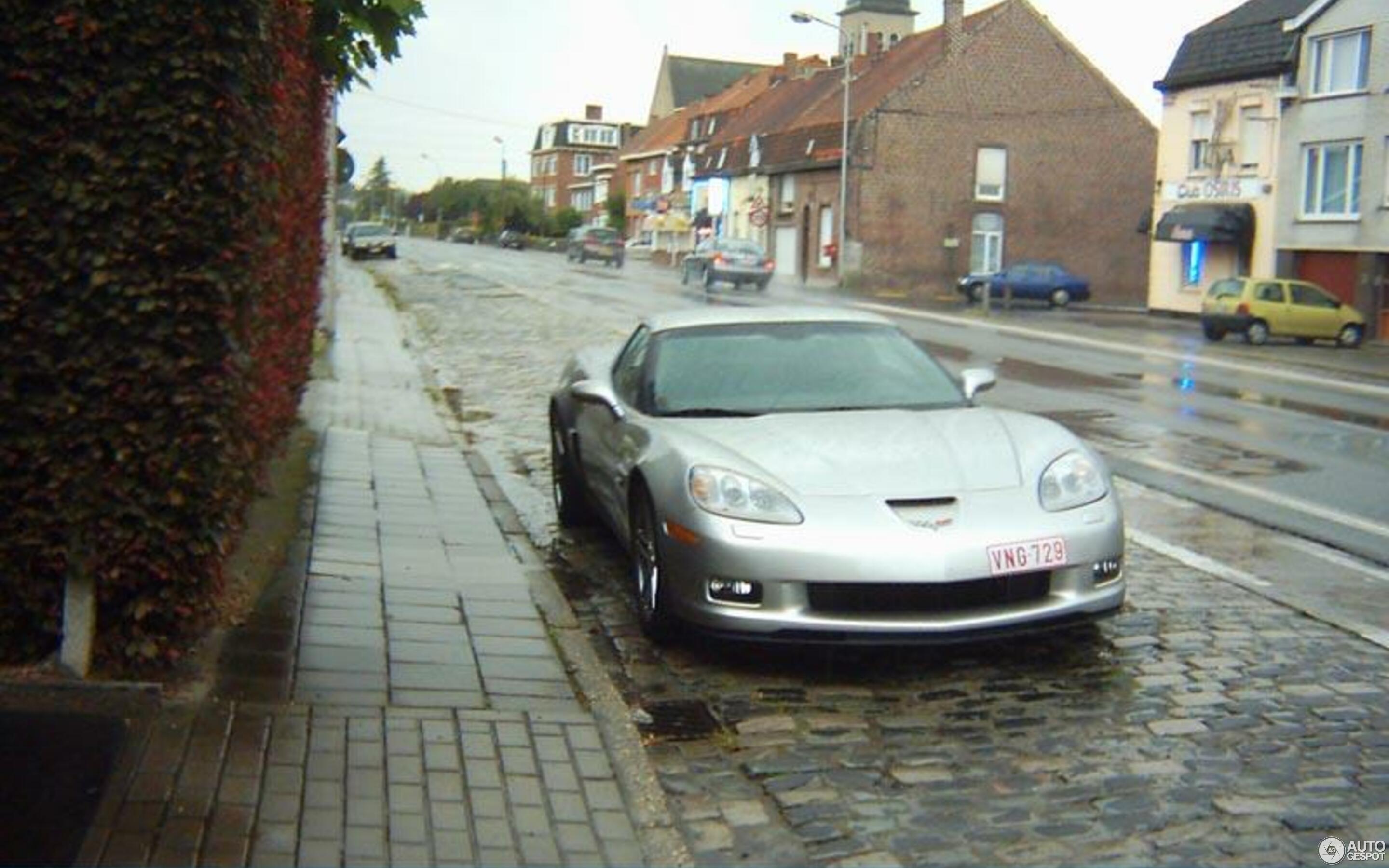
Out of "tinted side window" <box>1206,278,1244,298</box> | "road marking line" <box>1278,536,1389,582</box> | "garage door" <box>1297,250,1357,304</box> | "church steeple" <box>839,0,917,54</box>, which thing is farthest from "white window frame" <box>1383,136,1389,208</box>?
"church steeple" <box>839,0,917,54</box>

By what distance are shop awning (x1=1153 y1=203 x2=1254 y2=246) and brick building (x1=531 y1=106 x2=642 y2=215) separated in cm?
10097

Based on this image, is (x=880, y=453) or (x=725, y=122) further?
(x=725, y=122)

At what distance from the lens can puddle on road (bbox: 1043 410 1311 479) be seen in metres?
12.9

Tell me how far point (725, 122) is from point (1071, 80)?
99.0 ft

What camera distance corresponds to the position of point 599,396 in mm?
7840

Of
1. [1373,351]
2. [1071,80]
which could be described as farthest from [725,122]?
[1373,351]

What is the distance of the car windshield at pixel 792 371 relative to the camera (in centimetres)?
752

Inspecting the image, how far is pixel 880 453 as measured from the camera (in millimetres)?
6582

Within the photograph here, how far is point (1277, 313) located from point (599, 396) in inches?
1233

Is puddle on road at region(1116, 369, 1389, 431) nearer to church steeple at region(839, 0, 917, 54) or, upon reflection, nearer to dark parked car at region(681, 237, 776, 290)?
dark parked car at region(681, 237, 776, 290)

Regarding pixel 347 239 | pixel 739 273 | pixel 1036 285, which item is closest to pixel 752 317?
pixel 739 273

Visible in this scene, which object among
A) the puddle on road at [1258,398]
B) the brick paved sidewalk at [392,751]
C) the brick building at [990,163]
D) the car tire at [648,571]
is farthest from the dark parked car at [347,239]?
the car tire at [648,571]

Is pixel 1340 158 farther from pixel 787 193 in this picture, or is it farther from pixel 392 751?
pixel 392 751

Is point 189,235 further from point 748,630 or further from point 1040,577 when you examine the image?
point 1040,577
